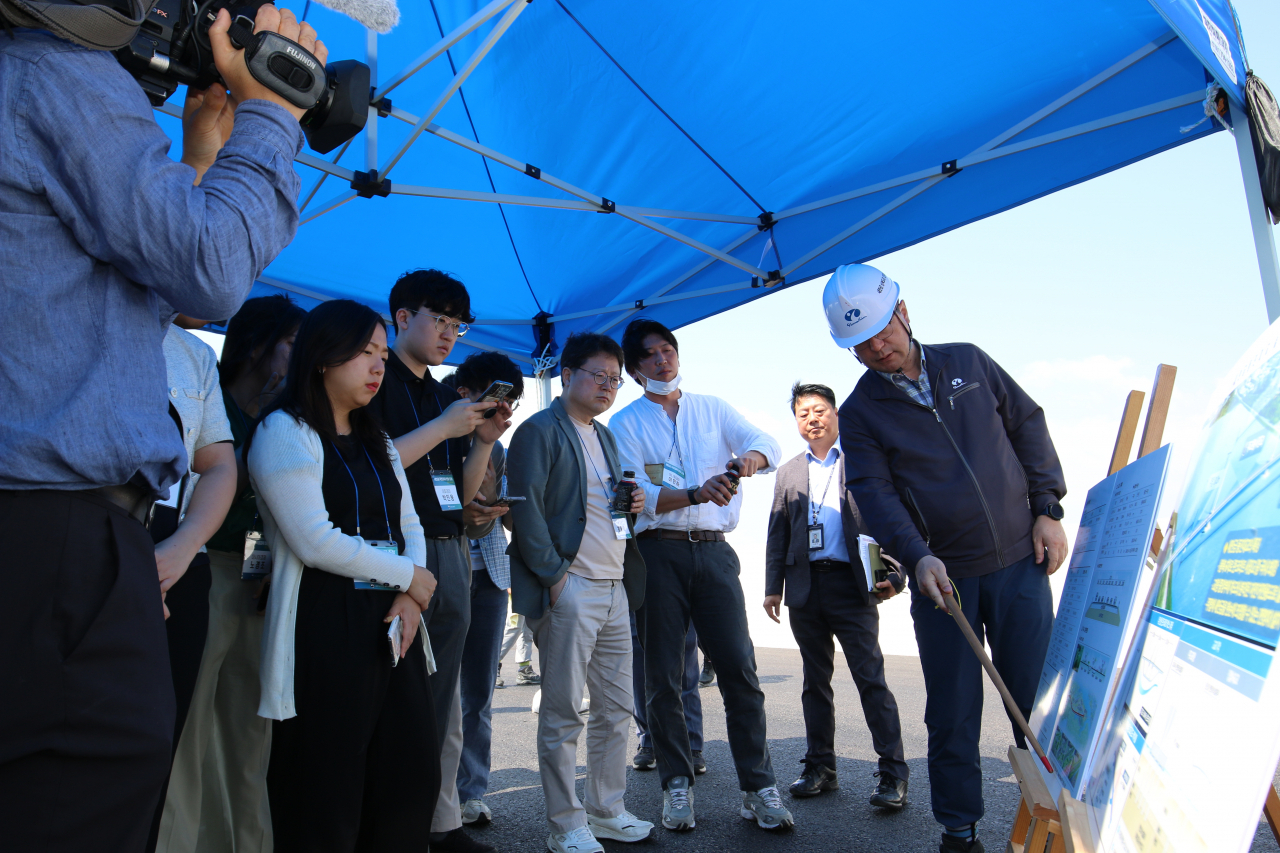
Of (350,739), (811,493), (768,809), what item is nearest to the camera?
(350,739)

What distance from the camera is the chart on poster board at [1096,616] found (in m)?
1.51

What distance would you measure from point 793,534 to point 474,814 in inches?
81.4

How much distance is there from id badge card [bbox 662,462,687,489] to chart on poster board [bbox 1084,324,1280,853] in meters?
2.18

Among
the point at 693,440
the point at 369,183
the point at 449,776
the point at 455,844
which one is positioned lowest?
the point at 455,844

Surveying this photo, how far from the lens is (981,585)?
2691 mm

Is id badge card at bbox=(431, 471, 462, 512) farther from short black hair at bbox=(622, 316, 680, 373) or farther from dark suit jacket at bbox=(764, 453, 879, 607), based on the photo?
dark suit jacket at bbox=(764, 453, 879, 607)

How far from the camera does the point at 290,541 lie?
1965 millimetres

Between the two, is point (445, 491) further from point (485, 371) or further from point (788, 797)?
point (788, 797)

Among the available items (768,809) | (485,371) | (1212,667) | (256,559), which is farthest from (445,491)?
(1212,667)

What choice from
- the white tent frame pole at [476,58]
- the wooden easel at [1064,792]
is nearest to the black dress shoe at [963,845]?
the wooden easel at [1064,792]

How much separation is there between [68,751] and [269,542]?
1269 mm

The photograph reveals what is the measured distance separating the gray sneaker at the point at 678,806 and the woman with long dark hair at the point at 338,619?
4.78 ft

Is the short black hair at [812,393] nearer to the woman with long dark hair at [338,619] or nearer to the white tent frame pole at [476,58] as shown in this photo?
the white tent frame pole at [476,58]

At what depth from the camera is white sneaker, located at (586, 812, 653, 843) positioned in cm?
299
